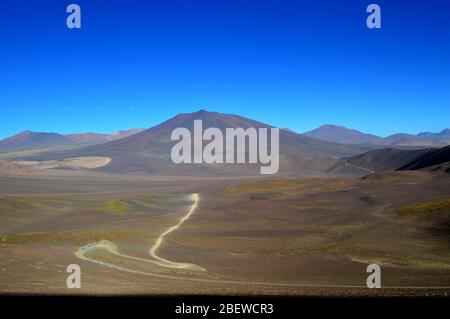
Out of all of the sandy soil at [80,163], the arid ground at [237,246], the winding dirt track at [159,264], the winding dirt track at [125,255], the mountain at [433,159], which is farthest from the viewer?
the sandy soil at [80,163]

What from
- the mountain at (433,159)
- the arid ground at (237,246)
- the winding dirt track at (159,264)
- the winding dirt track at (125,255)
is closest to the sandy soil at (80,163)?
the mountain at (433,159)

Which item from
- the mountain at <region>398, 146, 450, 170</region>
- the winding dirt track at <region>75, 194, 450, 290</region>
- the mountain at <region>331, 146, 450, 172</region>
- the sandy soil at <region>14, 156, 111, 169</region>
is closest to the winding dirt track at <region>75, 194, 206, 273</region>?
the winding dirt track at <region>75, 194, 450, 290</region>

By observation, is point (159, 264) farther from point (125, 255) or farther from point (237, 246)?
point (237, 246)

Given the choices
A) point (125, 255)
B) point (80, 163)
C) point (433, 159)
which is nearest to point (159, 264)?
point (125, 255)

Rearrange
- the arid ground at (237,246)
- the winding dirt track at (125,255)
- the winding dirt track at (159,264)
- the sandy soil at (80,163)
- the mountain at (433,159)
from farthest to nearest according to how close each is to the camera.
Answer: the sandy soil at (80,163), the mountain at (433,159), the winding dirt track at (125,255), the winding dirt track at (159,264), the arid ground at (237,246)

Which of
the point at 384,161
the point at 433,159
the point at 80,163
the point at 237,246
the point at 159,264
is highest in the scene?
the point at 80,163

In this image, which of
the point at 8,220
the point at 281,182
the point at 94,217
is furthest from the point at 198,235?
the point at 281,182

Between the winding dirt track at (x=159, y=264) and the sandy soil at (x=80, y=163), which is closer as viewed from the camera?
the winding dirt track at (x=159, y=264)

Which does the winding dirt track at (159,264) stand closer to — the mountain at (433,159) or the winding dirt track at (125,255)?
the winding dirt track at (125,255)

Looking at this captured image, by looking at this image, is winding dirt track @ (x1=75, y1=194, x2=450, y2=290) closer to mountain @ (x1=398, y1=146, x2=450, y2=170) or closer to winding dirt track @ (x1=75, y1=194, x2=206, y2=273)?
winding dirt track @ (x1=75, y1=194, x2=206, y2=273)
